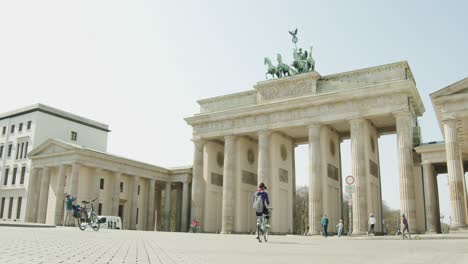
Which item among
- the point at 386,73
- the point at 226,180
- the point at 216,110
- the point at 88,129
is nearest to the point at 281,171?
the point at 226,180

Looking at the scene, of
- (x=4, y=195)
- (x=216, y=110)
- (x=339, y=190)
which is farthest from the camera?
(x=4, y=195)

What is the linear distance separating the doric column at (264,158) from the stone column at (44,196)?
26.3 m

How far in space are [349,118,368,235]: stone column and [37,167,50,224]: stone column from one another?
3568cm

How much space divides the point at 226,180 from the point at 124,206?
55.1ft

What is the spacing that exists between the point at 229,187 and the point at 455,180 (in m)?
24.4

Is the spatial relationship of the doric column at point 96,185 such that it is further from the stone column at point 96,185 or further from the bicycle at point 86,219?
the bicycle at point 86,219

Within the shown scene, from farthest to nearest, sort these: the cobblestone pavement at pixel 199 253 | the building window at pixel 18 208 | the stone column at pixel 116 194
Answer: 1. the building window at pixel 18 208
2. the stone column at pixel 116 194
3. the cobblestone pavement at pixel 199 253

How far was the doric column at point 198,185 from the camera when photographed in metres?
48.1

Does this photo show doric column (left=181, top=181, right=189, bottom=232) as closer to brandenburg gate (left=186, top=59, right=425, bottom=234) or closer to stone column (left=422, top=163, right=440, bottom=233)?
brandenburg gate (left=186, top=59, right=425, bottom=234)

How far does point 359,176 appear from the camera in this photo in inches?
1474

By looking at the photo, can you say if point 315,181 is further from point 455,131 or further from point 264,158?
point 455,131

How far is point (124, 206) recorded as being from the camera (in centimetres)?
5484

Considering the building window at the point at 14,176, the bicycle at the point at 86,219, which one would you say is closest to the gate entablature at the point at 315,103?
the bicycle at the point at 86,219

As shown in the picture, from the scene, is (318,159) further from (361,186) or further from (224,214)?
(224,214)
